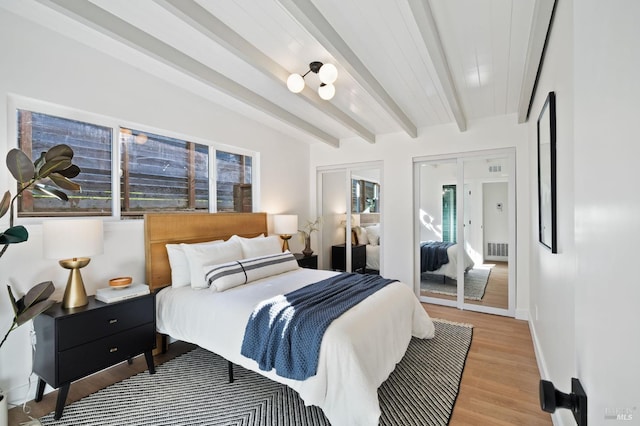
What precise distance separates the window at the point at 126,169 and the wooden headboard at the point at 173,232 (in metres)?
0.22

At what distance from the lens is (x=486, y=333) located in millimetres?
3211

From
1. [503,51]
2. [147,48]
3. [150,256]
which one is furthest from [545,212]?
[150,256]

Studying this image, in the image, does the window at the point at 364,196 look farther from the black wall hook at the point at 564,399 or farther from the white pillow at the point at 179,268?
the black wall hook at the point at 564,399

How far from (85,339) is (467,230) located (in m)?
4.32

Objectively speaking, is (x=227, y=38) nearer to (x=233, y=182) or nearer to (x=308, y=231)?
(x=233, y=182)

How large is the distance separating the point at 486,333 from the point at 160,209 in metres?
3.77

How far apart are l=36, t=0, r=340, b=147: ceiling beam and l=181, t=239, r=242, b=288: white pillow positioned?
5.05ft

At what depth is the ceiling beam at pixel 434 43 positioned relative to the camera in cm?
175

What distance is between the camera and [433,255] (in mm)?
4395

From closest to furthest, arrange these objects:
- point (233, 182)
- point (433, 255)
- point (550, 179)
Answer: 1. point (550, 179)
2. point (233, 182)
3. point (433, 255)

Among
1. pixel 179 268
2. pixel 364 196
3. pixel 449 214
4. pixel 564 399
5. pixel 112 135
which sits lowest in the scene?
pixel 179 268

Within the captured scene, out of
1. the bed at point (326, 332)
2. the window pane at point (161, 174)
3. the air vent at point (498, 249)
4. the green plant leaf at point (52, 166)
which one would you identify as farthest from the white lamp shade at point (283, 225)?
the air vent at point (498, 249)

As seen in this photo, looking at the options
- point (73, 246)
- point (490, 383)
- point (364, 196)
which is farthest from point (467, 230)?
point (73, 246)

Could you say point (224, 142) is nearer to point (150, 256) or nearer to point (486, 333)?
point (150, 256)
